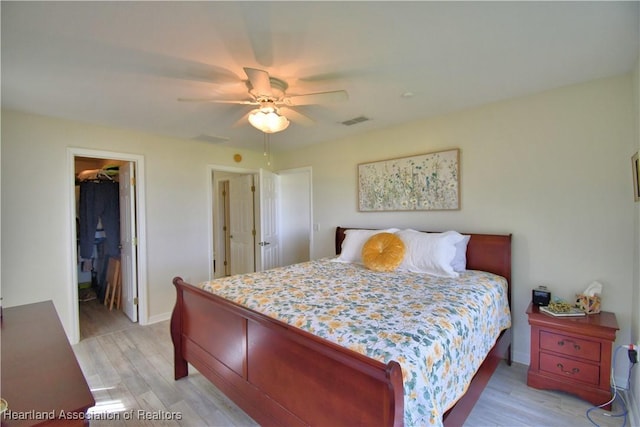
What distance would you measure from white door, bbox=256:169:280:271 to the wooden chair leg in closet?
199cm

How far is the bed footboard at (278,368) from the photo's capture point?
3.86 feet

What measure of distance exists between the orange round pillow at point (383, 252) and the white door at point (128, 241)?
2.87m

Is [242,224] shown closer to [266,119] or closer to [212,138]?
[212,138]

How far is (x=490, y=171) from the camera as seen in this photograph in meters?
2.88

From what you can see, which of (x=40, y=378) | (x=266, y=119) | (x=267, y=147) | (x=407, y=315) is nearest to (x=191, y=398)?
(x=40, y=378)

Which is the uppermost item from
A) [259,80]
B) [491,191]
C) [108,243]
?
[259,80]

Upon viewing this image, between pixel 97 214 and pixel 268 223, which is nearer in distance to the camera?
pixel 97 214

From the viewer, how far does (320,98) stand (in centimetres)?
210

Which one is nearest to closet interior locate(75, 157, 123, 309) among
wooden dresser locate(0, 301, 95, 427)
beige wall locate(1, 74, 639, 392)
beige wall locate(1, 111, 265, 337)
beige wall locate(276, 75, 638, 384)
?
beige wall locate(1, 111, 265, 337)

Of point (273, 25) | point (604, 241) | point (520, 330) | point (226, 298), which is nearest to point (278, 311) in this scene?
point (226, 298)

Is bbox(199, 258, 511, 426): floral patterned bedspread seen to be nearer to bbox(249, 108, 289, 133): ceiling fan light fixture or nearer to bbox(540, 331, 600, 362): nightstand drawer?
bbox(540, 331, 600, 362): nightstand drawer

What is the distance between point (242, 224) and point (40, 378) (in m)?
4.13

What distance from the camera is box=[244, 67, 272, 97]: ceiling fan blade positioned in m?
1.75

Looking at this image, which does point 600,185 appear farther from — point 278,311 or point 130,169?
point 130,169
